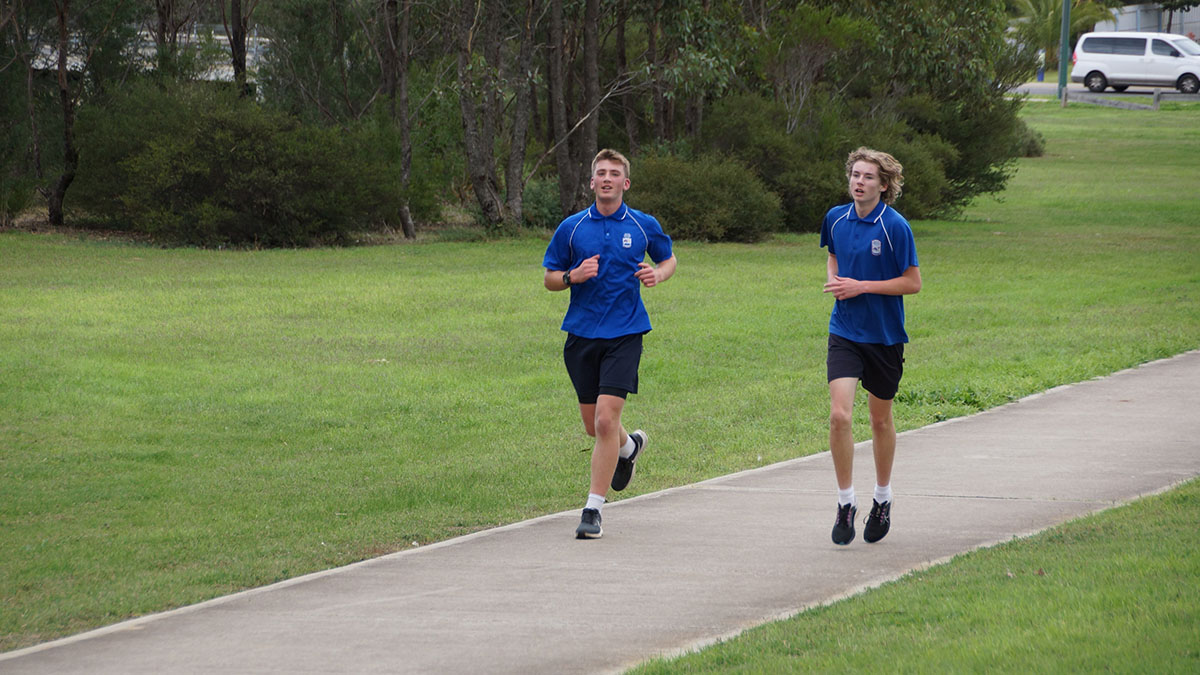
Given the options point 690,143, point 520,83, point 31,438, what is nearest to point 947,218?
point 690,143

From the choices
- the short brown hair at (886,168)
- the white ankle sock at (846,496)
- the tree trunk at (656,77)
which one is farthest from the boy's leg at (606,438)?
the tree trunk at (656,77)

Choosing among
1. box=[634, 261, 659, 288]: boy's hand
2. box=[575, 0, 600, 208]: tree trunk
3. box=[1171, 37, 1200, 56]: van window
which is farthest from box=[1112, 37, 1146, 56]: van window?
box=[634, 261, 659, 288]: boy's hand

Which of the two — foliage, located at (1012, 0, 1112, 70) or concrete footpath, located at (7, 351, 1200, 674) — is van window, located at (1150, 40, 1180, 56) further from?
concrete footpath, located at (7, 351, 1200, 674)

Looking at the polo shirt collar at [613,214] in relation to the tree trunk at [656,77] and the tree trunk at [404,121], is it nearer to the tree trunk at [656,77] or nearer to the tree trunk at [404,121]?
the tree trunk at [404,121]

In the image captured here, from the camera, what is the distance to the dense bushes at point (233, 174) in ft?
82.5

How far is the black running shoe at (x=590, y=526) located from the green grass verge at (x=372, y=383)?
856 mm

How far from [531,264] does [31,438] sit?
13447mm

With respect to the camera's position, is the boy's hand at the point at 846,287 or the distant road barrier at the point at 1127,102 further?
the distant road barrier at the point at 1127,102

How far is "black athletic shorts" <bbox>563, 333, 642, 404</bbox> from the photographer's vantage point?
7098 millimetres

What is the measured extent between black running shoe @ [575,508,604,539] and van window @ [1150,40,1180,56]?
5963cm

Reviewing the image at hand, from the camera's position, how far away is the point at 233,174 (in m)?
25.1

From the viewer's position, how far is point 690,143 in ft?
96.2

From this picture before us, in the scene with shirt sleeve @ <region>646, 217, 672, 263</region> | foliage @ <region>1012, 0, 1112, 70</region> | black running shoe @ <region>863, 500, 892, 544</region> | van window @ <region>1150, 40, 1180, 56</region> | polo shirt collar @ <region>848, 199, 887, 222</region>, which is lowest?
black running shoe @ <region>863, 500, 892, 544</region>

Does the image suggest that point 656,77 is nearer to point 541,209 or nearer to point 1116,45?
point 541,209
